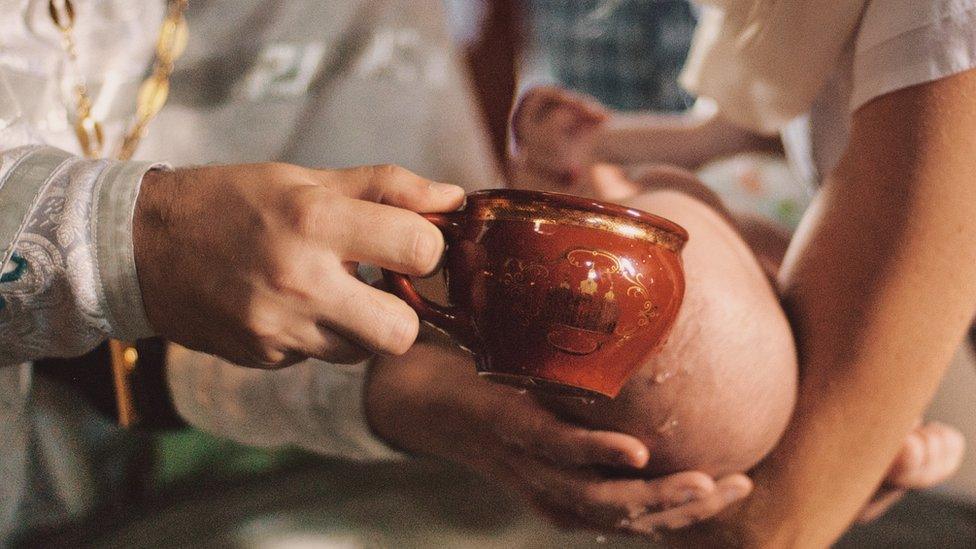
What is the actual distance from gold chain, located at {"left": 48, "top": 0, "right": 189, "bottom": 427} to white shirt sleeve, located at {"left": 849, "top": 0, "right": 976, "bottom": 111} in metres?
0.67

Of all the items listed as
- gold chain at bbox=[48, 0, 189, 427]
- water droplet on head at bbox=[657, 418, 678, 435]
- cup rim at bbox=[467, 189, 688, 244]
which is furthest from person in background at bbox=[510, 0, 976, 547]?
gold chain at bbox=[48, 0, 189, 427]

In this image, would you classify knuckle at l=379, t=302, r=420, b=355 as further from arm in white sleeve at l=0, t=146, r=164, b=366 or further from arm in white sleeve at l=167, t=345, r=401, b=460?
arm in white sleeve at l=167, t=345, r=401, b=460

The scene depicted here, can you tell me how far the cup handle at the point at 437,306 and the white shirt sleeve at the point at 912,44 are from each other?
0.34 metres

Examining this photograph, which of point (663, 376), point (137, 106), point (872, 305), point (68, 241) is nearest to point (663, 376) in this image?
point (663, 376)

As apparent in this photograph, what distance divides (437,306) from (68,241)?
8.9 inches

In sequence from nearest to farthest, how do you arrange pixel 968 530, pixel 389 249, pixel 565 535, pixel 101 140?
pixel 389 249, pixel 101 140, pixel 565 535, pixel 968 530

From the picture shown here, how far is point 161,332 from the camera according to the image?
518 millimetres

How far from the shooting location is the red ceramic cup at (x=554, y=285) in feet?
1.46

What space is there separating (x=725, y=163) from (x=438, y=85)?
0.52 metres

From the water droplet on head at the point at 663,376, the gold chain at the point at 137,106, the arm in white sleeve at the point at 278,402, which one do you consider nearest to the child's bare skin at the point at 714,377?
the water droplet on head at the point at 663,376

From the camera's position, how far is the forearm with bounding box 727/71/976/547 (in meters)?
0.54

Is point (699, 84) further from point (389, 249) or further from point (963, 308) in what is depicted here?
point (389, 249)

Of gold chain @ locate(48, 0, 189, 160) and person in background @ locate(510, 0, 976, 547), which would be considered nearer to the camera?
person in background @ locate(510, 0, 976, 547)

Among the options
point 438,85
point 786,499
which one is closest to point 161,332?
→ point 786,499
